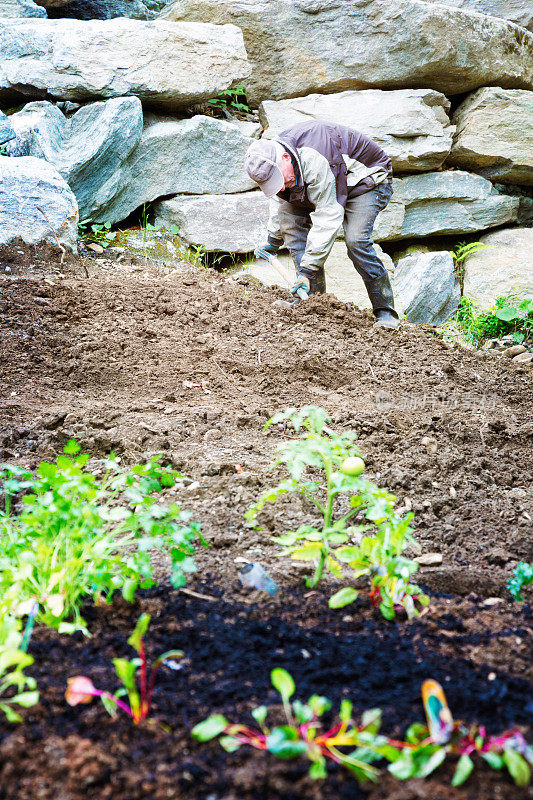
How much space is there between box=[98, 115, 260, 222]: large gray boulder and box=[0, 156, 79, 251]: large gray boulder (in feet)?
3.00

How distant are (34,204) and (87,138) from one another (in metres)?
1.31

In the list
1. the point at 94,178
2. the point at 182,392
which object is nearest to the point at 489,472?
the point at 182,392

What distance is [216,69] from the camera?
262 inches

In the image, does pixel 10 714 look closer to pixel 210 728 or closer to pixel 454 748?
pixel 210 728

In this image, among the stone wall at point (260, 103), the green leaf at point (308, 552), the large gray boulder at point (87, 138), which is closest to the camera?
the green leaf at point (308, 552)

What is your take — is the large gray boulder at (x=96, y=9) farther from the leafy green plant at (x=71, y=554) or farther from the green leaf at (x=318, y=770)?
the green leaf at (x=318, y=770)

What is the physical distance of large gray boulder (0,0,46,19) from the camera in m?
6.66

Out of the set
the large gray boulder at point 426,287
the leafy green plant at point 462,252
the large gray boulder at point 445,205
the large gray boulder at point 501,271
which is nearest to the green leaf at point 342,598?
the large gray boulder at point 426,287

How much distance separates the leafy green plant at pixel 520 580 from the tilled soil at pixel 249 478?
0.18 feet

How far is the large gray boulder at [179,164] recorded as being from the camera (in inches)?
247

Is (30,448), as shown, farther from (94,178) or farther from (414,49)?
(414,49)

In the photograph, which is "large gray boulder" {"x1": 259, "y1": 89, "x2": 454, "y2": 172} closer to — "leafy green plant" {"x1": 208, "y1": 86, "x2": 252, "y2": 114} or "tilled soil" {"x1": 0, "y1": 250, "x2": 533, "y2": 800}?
"leafy green plant" {"x1": 208, "y1": 86, "x2": 252, "y2": 114}

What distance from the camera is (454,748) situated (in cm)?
98

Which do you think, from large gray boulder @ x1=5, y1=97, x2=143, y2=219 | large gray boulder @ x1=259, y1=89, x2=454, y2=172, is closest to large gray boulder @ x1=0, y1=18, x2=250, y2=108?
large gray boulder @ x1=5, y1=97, x2=143, y2=219
